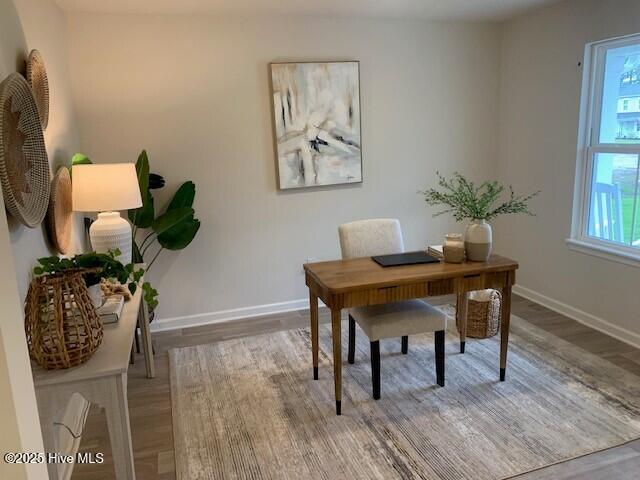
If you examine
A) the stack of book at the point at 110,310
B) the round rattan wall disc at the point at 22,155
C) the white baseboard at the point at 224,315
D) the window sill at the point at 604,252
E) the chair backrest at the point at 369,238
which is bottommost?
the white baseboard at the point at 224,315

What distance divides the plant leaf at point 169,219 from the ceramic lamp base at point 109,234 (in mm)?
666

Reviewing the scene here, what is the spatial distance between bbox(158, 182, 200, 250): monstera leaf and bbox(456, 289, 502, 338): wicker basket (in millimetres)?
2106

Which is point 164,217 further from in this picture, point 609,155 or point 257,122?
point 609,155

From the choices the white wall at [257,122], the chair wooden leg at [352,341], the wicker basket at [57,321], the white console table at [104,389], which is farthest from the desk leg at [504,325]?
the wicker basket at [57,321]

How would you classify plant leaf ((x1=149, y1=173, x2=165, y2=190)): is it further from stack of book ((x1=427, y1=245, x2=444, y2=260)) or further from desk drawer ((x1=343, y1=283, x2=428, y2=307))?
stack of book ((x1=427, y1=245, x2=444, y2=260))

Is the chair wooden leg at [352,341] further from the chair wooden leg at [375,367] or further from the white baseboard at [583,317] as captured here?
the white baseboard at [583,317]

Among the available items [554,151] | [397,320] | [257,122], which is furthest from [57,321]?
[554,151]

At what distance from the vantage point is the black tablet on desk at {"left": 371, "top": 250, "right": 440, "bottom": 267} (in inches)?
109

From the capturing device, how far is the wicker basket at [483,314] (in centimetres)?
341

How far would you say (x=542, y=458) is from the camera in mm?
2223

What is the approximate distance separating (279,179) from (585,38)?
2.53 meters

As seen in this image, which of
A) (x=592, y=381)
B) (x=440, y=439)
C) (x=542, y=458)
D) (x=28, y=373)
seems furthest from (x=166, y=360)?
(x=592, y=381)

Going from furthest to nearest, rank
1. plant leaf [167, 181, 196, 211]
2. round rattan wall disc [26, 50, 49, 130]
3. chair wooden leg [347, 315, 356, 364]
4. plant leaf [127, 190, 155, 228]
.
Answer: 1. plant leaf [167, 181, 196, 211]
2. plant leaf [127, 190, 155, 228]
3. chair wooden leg [347, 315, 356, 364]
4. round rattan wall disc [26, 50, 49, 130]

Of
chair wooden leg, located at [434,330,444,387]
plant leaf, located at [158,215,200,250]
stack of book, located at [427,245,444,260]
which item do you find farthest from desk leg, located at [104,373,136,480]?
plant leaf, located at [158,215,200,250]
